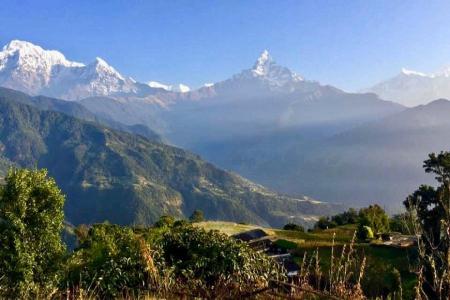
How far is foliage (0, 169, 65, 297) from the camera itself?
129 feet

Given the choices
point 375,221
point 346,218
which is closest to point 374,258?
point 375,221

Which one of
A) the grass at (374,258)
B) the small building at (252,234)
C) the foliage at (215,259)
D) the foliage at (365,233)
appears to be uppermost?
the foliage at (215,259)

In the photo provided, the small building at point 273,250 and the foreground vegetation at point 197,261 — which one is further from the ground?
the foreground vegetation at point 197,261

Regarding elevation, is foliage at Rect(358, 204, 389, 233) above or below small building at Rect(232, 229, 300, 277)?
above

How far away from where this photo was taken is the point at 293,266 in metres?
58.3

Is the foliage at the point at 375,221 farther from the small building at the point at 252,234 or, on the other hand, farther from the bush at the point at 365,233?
the small building at the point at 252,234

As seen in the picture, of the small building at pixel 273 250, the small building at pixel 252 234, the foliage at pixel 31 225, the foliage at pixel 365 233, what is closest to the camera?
the foliage at pixel 31 225

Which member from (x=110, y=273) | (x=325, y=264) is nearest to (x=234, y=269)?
(x=110, y=273)

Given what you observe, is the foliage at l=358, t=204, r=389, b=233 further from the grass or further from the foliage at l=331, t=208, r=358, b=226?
the foliage at l=331, t=208, r=358, b=226

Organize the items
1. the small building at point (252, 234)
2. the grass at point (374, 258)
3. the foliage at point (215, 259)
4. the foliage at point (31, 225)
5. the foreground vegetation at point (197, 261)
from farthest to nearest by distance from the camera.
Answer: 1. the small building at point (252, 234)
2. the grass at point (374, 258)
3. the foliage at point (31, 225)
4. the foliage at point (215, 259)
5. the foreground vegetation at point (197, 261)

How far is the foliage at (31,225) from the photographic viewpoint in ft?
129

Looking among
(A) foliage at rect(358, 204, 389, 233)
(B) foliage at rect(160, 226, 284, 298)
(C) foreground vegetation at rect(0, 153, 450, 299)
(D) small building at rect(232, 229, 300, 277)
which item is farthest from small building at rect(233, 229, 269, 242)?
(B) foliage at rect(160, 226, 284, 298)

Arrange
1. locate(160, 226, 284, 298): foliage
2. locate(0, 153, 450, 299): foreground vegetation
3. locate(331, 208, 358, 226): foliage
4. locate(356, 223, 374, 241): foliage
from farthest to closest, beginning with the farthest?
1. locate(331, 208, 358, 226): foliage
2. locate(356, 223, 374, 241): foliage
3. locate(160, 226, 284, 298): foliage
4. locate(0, 153, 450, 299): foreground vegetation

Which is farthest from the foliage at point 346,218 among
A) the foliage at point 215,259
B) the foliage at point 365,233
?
the foliage at point 215,259
